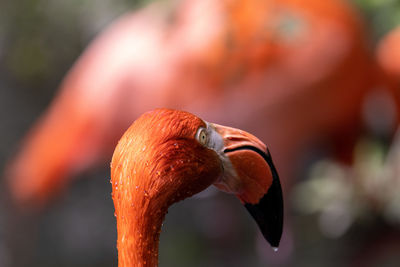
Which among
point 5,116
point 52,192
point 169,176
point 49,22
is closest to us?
point 169,176

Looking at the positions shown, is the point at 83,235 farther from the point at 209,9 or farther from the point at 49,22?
the point at 209,9

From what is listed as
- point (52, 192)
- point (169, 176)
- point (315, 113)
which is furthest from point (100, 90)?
point (169, 176)

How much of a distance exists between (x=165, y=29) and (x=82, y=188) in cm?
132

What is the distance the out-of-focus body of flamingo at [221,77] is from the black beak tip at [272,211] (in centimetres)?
143

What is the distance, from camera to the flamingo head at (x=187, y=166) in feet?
2.50

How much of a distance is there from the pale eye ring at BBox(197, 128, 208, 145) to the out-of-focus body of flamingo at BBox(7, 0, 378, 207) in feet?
4.77

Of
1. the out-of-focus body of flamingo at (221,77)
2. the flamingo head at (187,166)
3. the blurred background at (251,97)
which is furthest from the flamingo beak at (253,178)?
the out-of-focus body of flamingo at (221,77)

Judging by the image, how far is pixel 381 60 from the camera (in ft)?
8.64

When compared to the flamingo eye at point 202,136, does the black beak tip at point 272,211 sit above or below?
below

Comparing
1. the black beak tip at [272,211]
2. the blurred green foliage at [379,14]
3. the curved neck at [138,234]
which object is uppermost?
the blurred green foliage at [379,14]

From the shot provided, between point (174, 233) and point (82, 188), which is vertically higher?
point (82, 188)

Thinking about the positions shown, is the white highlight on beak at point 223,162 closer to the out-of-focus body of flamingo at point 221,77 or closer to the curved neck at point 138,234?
the curved neck at point 138,234

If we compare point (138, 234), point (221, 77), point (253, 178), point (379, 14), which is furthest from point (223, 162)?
point (379, 14)

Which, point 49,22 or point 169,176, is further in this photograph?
point 49,22
